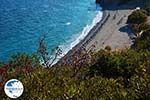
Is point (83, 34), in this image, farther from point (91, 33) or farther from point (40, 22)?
point (40, 22)

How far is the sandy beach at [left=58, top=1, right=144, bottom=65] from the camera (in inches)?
2260

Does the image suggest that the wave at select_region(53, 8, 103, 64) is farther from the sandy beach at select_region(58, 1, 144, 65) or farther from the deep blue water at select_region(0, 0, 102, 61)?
the sandy beach at select_region(58, 1, 144, 65)

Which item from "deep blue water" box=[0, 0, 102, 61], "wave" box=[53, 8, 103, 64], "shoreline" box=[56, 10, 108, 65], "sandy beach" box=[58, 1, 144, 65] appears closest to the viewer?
"sandy beach" box=[58, 1, 144, 65]

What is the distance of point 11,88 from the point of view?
1155 centimetres

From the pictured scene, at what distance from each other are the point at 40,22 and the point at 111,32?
59.3 feet

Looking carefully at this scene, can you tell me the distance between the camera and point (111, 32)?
65750mm

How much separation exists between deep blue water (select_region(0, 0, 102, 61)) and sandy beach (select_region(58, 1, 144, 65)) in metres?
3.13

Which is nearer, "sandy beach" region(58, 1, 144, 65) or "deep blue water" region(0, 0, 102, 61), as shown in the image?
"sandy beach" region(58, 1, 144, 65)

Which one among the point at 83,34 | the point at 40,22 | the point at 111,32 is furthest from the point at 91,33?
the point at 40,22

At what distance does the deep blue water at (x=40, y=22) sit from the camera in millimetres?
65375

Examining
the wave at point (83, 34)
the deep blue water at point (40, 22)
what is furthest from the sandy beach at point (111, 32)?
the deep blue water at point (40, 22)

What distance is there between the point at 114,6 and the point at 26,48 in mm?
27285

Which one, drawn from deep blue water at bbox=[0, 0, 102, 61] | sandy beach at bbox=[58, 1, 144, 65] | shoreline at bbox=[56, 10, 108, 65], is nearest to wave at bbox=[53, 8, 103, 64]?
deep blue water at bbox=[0, 0, 102, 61]

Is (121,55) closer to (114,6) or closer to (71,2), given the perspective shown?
(114,6)
